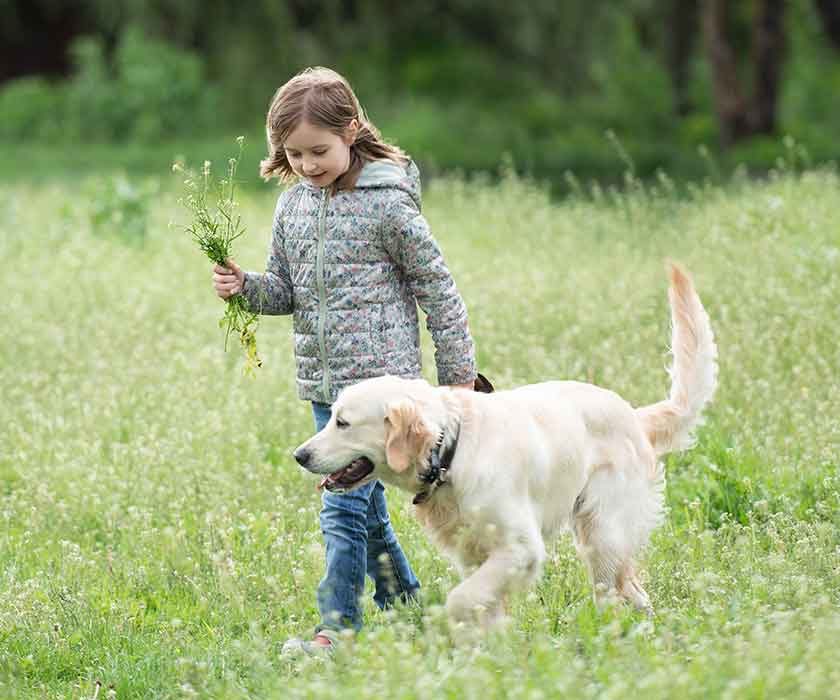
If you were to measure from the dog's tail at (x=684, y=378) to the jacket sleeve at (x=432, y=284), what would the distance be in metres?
0.86

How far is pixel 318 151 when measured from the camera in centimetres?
490

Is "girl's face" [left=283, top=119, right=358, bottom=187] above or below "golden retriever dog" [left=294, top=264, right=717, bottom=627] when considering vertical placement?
above

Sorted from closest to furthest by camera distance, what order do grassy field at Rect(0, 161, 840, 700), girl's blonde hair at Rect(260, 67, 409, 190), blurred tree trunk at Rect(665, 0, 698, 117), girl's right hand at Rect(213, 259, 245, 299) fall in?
1. grassy field at Rect(0, 161, 840, 700)
2. girl's blonde hair at Rect(260, 67, 409, 190)
3. girl's right hand at Rect(213, 259, 245, 299)
4. blurred tree trunk at Rect(665, 0, 698, 117)

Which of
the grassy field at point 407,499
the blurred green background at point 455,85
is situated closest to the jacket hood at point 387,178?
the grassy field at point 407,499

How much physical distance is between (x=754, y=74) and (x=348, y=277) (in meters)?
17.6

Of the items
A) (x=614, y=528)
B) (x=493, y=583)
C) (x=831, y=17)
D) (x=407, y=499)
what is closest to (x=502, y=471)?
(x=493, y=583)

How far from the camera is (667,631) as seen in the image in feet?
13.4

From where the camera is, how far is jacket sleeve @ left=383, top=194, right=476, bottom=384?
4.93 metres

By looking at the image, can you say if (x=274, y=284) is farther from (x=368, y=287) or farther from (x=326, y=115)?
(x=326, y=115)

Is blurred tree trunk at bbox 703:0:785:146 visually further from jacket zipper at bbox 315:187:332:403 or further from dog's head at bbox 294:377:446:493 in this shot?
dog's head at bbox 294:377:446:493

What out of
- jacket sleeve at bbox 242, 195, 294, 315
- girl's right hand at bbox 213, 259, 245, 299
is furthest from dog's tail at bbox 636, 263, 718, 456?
girl's right hand at bbox 213, 259, 245, 299

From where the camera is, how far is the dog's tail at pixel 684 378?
5367 mm

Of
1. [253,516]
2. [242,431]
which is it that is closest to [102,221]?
[242,431]

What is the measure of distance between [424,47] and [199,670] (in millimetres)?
21417
